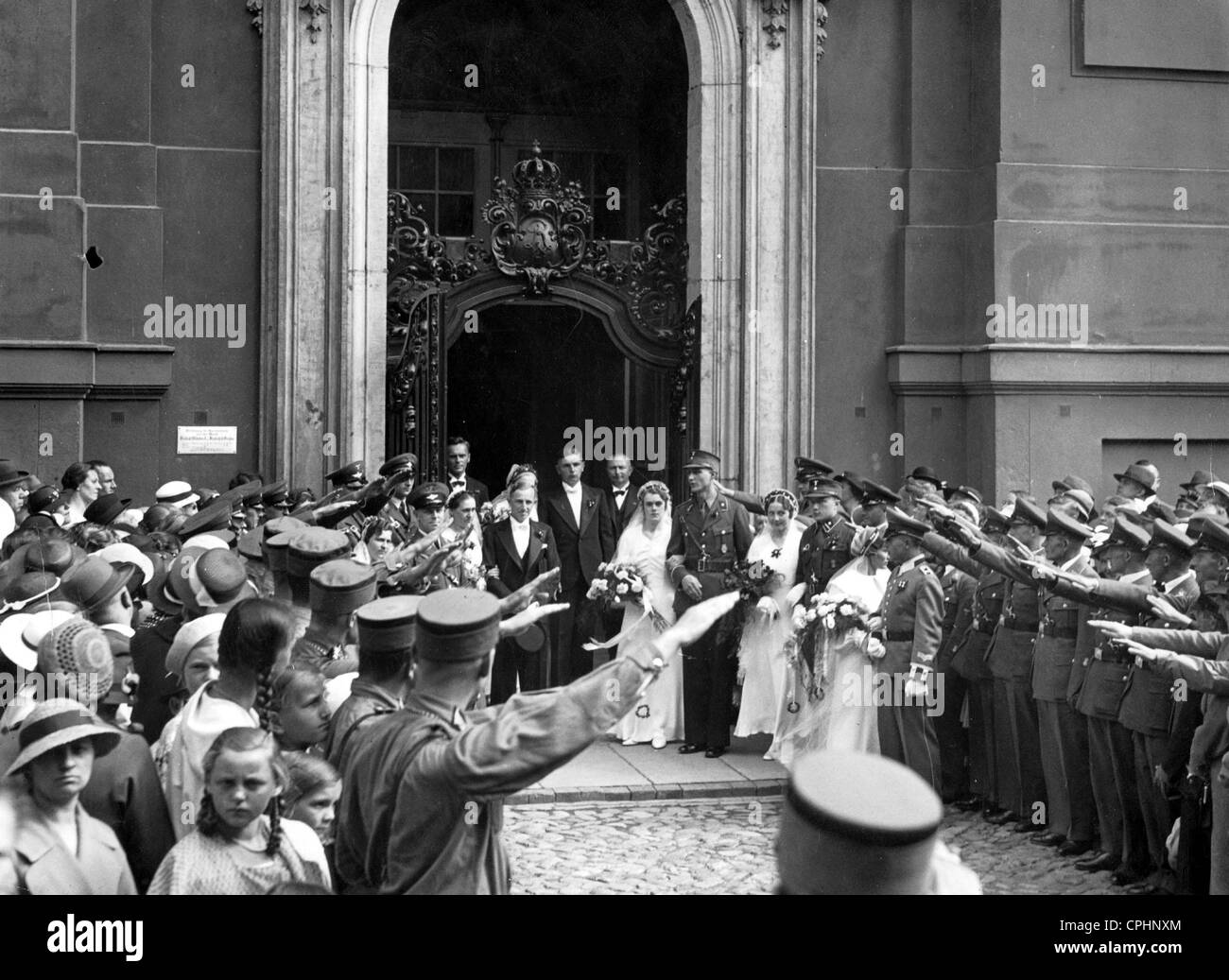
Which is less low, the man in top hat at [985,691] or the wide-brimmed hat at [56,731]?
the wide-brimmed hat at [56,731]

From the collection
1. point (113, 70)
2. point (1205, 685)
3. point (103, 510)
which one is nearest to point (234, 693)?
point (1205, 685)

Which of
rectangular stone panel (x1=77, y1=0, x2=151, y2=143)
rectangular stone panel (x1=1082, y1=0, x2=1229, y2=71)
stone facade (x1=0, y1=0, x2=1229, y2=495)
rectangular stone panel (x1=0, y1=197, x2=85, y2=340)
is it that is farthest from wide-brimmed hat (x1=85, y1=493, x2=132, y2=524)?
rectangular stone panel (x1=1082, y1=0, x2=1229, y2=71)

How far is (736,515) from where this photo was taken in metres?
12.5

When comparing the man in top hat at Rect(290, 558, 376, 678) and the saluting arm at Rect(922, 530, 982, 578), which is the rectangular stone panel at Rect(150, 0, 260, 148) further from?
the man in top hat at Rect(290, 558, 376, 678)

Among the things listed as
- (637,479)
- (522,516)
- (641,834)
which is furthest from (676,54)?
(641,834)

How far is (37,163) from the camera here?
13859mm

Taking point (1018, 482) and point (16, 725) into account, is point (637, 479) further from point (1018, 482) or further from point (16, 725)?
point (16, 725)

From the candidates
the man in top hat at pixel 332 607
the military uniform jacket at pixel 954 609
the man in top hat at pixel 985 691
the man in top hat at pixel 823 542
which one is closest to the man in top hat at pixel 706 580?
the man in top hat at pixel 823 542

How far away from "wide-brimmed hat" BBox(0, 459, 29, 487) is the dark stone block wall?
1597 mm

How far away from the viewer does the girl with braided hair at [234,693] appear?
5215 mm

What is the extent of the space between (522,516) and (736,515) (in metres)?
1.70

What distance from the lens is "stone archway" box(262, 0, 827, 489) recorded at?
14.8 m

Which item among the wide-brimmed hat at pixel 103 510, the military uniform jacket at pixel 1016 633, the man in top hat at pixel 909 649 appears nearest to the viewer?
the military uniform jacket at pixel 1016 633

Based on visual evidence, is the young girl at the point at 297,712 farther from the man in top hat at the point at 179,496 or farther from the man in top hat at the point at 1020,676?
the man in top hat at the point at 179,496
